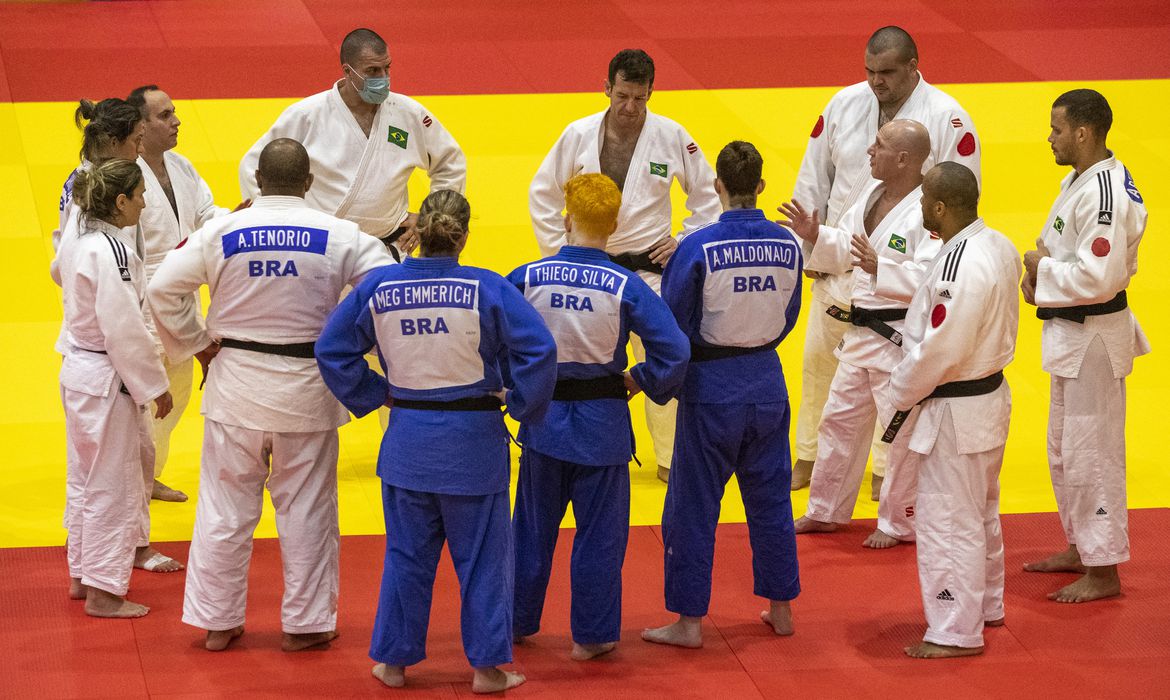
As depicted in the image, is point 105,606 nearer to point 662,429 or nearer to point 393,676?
point 393,676

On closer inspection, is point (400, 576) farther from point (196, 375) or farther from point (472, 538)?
point (196, 375)

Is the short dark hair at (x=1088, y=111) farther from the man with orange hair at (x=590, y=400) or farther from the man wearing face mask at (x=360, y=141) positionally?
the man wearing face mask at (x=360, y=141)

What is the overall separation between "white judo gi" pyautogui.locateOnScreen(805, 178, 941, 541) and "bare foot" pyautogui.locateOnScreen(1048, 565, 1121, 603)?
793 millimetres

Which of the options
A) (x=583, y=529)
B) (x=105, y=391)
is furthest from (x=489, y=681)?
(x=105, y=391)

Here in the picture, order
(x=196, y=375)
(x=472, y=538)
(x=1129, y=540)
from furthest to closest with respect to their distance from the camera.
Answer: (x=196, y=375), (x=1129, y=540), (x=472, y=538)

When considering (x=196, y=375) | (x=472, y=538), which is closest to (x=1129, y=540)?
(x=472, y=538)

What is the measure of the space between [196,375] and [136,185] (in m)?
3.26

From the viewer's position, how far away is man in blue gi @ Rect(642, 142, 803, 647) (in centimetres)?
579

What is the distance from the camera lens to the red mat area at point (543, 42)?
43.5 ft

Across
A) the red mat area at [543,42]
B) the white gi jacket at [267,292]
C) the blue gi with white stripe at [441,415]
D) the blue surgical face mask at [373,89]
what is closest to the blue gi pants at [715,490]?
the blue gi with white stripe at [441,415]

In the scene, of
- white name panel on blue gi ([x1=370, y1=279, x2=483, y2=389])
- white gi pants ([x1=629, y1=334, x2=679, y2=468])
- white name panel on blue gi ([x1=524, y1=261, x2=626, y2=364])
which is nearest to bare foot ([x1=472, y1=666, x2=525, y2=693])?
→ white name panel on blue gi ([x1=370, y1=279, x2=483, y2=389])

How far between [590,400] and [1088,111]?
7.76 ft

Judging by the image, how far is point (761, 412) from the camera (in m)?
5.89

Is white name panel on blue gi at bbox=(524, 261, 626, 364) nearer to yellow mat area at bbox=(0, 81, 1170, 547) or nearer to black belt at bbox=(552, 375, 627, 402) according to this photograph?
black belt at bbox=(552, 375, 627, 402)
